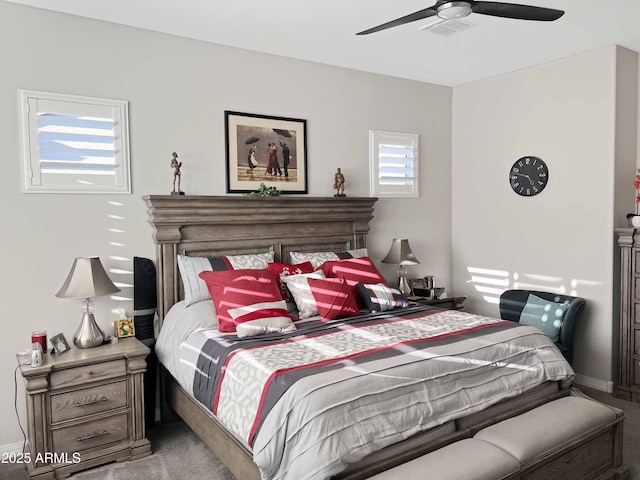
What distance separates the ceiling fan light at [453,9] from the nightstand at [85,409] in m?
2.57

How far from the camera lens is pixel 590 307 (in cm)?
418

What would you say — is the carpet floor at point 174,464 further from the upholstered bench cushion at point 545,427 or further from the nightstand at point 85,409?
the upholstered bench cushion at point 545,427

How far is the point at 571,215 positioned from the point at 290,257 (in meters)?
2.46

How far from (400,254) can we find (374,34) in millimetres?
1938

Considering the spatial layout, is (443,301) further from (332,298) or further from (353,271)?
(332,298)

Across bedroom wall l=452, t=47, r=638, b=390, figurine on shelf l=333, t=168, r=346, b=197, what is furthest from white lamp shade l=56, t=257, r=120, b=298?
bedroom wall l=452, t=47, r=638, b=390

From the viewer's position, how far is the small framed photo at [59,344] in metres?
3.01

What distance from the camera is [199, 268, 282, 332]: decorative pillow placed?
3098mm

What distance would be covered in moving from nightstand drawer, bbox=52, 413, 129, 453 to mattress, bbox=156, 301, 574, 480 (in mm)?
433

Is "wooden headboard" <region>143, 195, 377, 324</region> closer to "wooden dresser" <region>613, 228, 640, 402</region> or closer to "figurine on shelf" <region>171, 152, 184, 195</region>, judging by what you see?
"figurine on shelf" <region>171, 152, 184, 195</region>

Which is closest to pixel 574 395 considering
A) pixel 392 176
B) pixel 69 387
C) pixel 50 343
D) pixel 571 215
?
pixel 571 215

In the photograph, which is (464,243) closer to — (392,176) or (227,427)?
(392,176)

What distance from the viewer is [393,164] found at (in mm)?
4922

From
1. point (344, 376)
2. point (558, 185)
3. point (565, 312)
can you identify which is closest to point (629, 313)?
point (565, 312)
